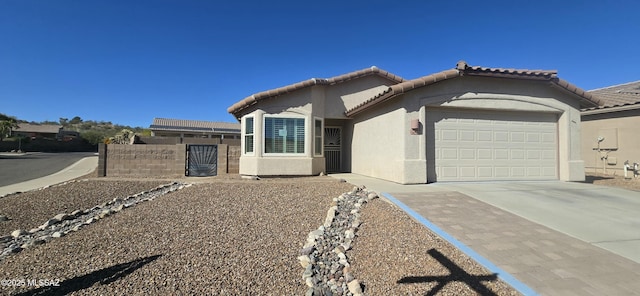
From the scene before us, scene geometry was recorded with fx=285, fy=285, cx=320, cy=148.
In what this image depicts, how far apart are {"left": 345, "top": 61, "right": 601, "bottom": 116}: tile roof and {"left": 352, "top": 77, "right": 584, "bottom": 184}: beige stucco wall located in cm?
27

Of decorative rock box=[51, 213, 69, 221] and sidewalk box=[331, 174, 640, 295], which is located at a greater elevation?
sidewalk box=[331, 174, 640, 295]

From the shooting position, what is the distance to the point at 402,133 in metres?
8.67

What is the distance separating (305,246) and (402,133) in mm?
5475

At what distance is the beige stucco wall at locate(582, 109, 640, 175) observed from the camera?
1112 cm

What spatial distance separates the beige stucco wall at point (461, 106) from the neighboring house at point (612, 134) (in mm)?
2913

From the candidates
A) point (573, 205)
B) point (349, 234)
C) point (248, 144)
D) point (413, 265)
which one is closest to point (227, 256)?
point (349, 234)

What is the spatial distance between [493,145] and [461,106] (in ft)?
5.62

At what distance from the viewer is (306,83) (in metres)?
11.6

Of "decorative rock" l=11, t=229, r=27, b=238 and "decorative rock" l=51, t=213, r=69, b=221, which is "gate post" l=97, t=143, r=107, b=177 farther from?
"decorative rock" l=11, t=229, r=27, b=238

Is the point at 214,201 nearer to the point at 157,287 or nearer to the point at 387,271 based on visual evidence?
the point at 157,287

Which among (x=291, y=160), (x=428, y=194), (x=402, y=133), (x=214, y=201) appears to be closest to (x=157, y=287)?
(x=214, y=201)

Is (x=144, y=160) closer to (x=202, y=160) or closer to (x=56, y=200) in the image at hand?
(x=202, y=160)

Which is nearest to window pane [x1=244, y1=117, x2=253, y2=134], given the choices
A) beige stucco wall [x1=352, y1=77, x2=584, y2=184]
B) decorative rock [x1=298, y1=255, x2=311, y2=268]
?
beige stucco wall [x1=352, y1=77, x2=584, y2=184]

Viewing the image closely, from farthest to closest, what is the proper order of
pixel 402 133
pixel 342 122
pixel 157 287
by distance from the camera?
pixel 342 122 < pixel 402 133 < pixel 157 287
